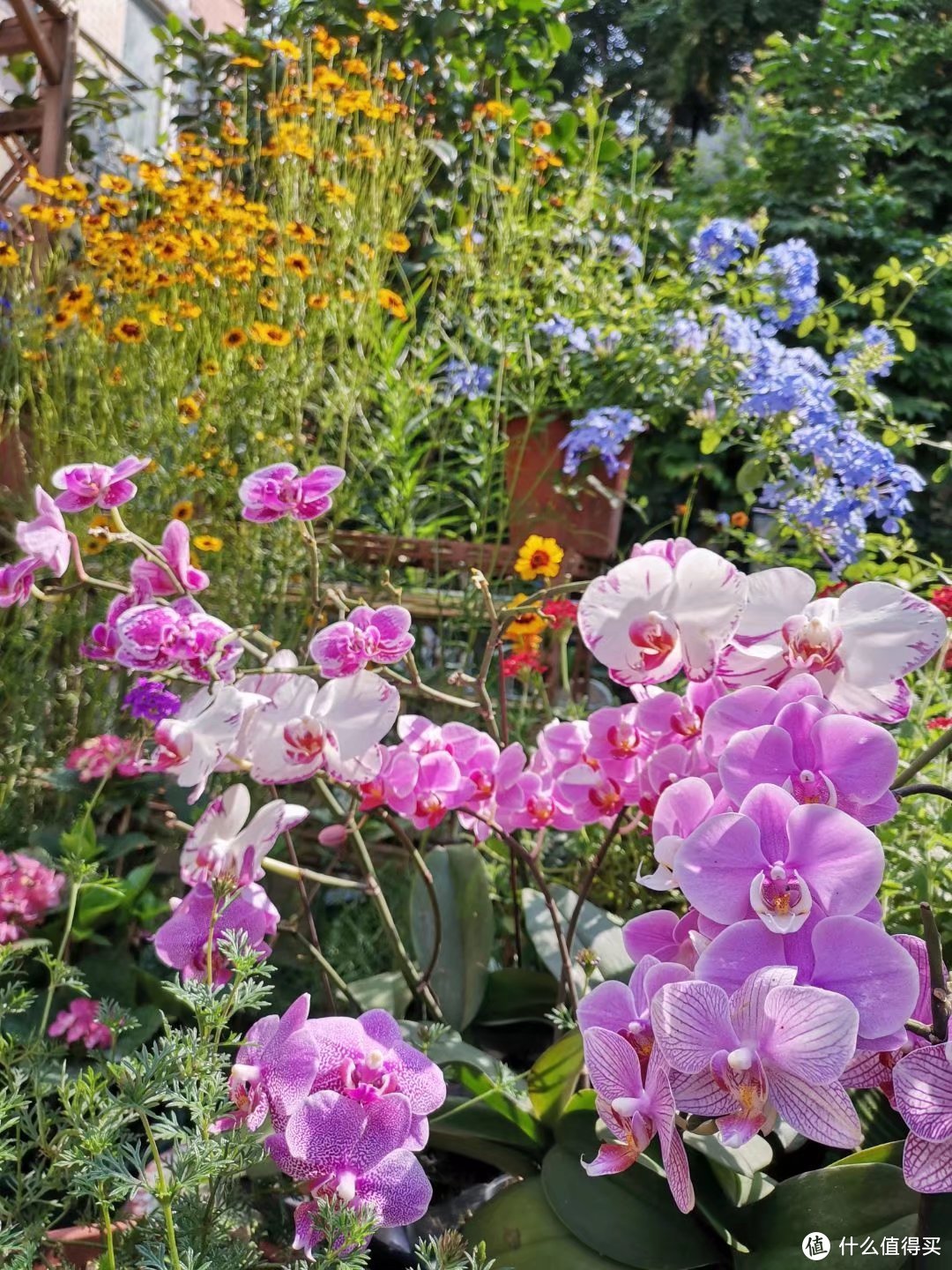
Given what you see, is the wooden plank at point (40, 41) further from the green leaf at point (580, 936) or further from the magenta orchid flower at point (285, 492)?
the green leaf at point (580, 936)

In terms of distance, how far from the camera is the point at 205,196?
1957mm

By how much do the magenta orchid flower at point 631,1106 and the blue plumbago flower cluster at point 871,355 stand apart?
1.55 metres

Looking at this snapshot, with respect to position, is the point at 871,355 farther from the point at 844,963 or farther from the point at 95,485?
the point at 844,963

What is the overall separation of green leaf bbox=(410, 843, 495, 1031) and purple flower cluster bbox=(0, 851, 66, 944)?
475 millimetres

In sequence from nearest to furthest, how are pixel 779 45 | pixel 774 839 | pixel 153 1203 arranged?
1. pixel 774 839
2. pixel 153 1203
3. pixel 779 45

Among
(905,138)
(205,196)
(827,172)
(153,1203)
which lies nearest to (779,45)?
(827,172)

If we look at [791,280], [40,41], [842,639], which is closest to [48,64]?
[40,41]

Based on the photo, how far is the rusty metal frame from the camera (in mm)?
2904

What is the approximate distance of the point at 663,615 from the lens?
2.22 feet

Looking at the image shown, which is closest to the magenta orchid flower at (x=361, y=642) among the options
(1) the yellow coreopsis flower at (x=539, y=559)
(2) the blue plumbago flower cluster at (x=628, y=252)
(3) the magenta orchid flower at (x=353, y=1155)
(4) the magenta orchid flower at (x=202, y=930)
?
(4) the magenta orchid flower at (x=202, y=930)

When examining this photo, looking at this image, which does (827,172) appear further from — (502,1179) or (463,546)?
(502,1179)

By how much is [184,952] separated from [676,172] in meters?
5.67

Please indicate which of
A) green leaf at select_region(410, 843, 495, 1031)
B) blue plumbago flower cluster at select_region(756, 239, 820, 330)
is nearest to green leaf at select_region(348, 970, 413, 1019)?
green leaf at select_region(410, 843, 495, 1031)

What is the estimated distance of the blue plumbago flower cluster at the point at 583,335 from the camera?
2.17 meters
